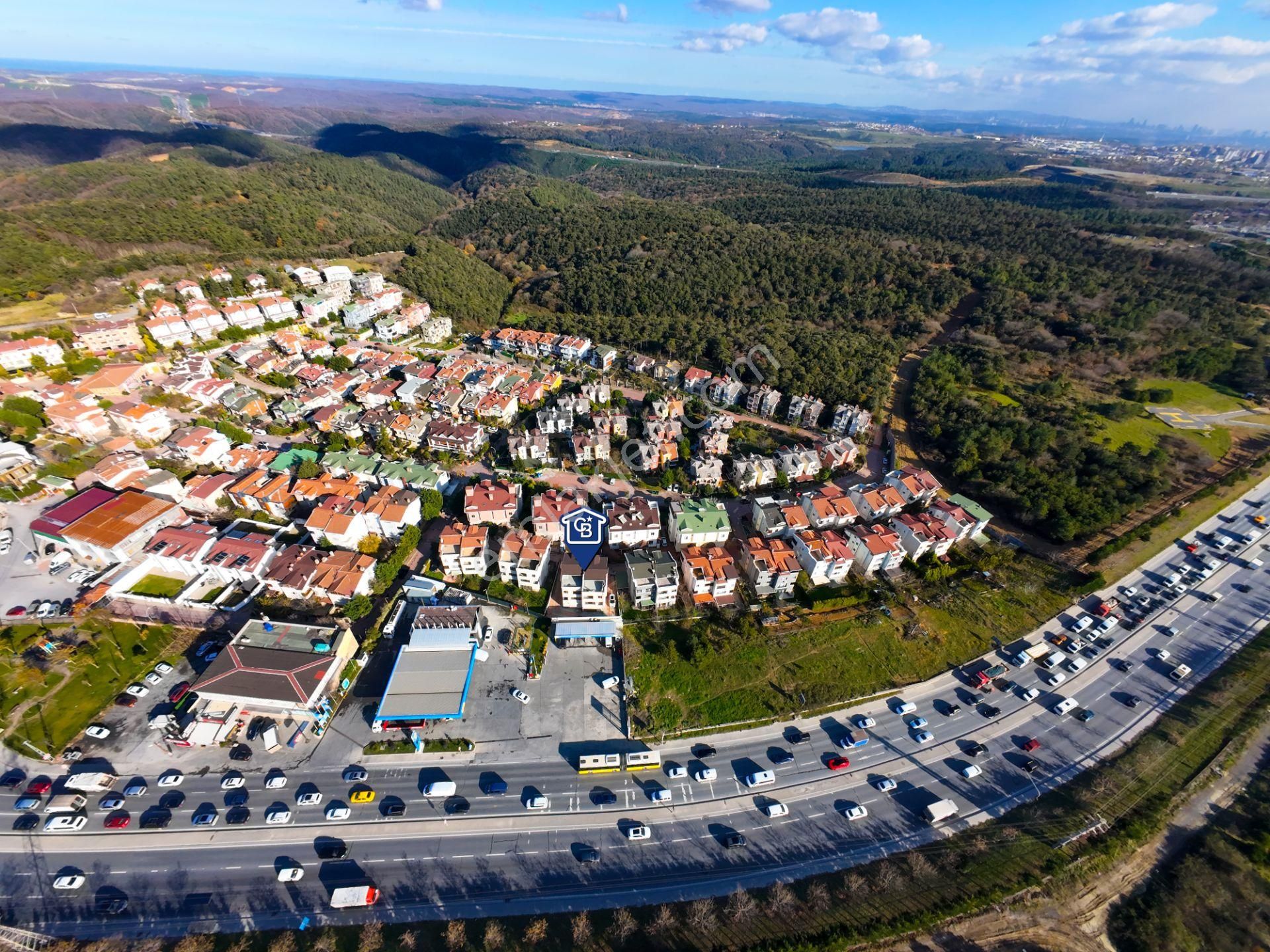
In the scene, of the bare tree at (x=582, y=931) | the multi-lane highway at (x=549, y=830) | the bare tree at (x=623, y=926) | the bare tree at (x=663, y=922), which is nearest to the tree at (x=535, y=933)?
the multi-lane highway at (x=549, y=830)

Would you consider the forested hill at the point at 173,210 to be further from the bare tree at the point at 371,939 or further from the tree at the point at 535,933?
the tree at the point at 535,933

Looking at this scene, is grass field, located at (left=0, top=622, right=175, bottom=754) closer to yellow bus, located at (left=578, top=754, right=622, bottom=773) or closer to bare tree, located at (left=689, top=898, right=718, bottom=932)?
yellow bus, located at (left=578, top=754, right=622, bottom=773)

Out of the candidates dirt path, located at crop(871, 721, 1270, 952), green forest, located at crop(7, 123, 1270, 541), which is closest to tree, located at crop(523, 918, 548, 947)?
dirt path, located at crop(871, 721, 1270, 952)

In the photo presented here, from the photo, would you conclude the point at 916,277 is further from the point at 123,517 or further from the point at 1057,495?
the point at 123,517

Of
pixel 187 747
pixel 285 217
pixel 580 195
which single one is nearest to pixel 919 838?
pixel 187 747

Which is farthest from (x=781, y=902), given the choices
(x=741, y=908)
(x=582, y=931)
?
(x=582, y=931)

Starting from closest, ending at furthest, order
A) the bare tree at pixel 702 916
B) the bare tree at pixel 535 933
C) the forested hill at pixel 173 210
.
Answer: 1. the bare tree at pixel 535 933
2. the bare tree at pixel 702 916
3. the forested hill at pixel 173 210

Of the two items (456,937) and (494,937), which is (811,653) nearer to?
(494,937)
